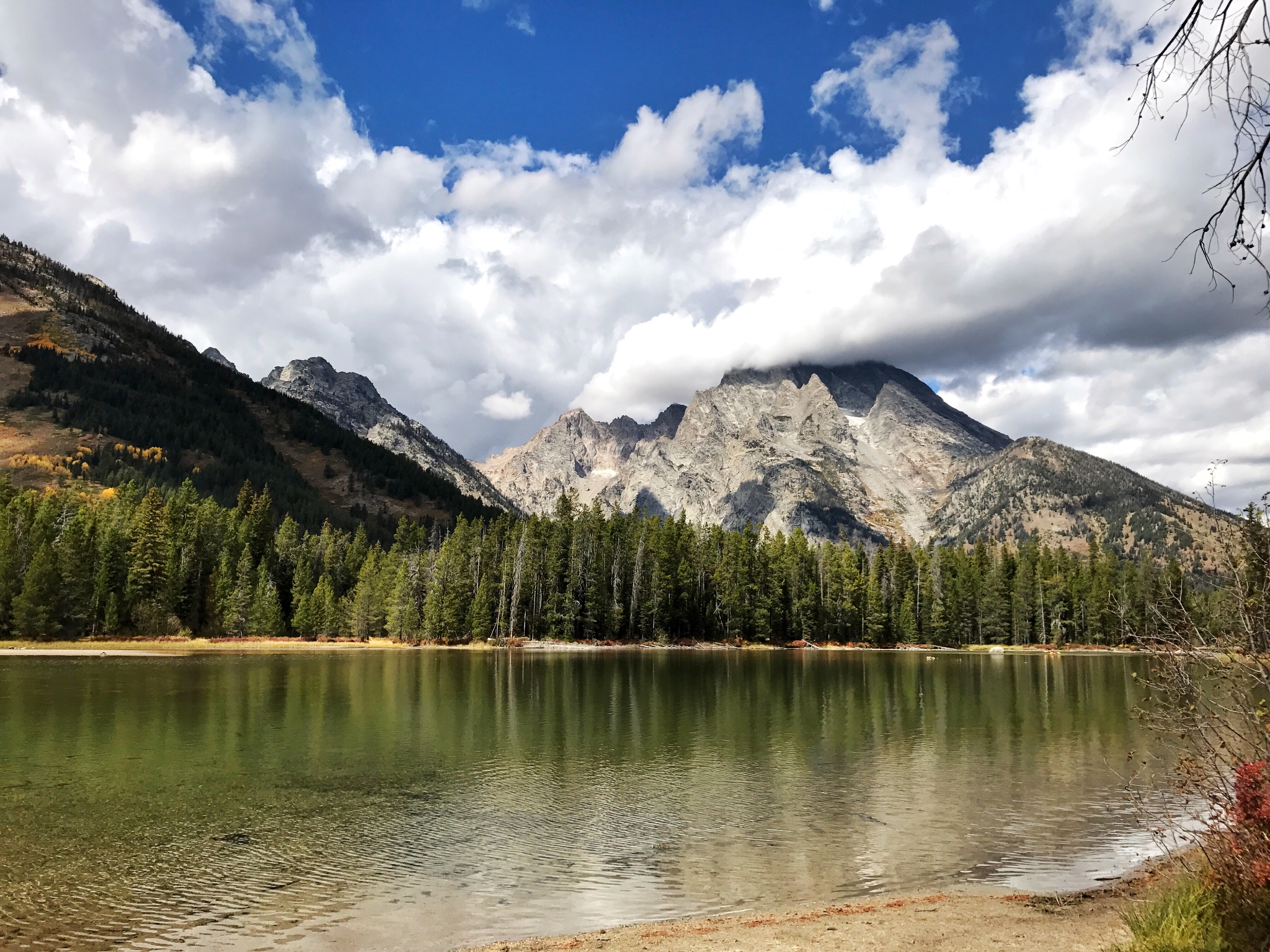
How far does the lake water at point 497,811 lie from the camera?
15.5 meters

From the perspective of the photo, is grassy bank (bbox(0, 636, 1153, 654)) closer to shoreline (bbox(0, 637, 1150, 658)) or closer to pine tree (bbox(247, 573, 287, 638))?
shoreline (bbox(0, 637, 1150, 658))

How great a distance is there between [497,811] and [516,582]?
10258 cm

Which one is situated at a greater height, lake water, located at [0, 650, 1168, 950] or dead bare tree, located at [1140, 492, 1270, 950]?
dead bare tree, located at [1140, 492, 1270, 950]

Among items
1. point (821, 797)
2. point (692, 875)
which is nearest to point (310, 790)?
point (692, 875)

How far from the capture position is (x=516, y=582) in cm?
12412

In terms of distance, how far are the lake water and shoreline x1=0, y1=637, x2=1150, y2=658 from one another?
45.9 meters

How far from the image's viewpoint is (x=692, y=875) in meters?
17.7

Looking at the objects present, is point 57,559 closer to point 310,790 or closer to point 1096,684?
point 310,790

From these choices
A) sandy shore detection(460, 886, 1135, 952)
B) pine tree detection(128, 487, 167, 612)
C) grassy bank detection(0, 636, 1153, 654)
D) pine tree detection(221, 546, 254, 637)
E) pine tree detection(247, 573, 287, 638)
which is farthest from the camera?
pine tree detection(247, 573, 287, 638)

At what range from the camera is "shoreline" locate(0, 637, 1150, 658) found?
88.8m

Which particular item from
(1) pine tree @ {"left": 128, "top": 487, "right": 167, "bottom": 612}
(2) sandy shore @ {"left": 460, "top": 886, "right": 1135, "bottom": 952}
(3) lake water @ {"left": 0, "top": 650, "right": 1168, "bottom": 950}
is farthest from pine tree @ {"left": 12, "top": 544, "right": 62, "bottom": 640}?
(2) sandy shore @ {"left": 460, "top": 886, "right": 1135, "bottom": 952}

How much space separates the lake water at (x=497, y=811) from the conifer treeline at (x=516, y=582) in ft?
206

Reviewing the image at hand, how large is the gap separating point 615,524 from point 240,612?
2498 inches

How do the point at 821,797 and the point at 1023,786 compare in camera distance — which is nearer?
the point at 821,797
